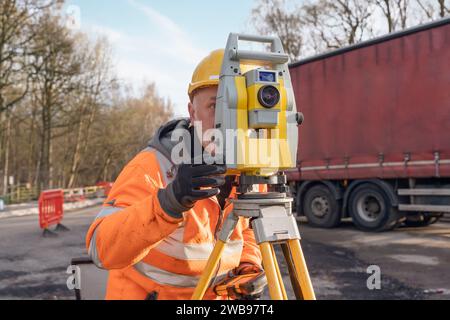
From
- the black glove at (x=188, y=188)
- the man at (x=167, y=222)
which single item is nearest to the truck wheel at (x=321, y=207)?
the man at (x=167, y=222)

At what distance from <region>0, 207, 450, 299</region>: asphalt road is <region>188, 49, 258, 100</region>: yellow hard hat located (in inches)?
67.3

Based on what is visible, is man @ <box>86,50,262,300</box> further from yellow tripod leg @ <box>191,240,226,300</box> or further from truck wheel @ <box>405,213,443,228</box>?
truck wheel @ <box>405,213,443,228</box>

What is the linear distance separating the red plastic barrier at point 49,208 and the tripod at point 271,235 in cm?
913

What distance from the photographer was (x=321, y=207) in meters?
10.3

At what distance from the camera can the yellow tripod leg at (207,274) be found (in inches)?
59.2

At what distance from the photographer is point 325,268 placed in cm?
599

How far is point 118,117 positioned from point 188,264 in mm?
33283

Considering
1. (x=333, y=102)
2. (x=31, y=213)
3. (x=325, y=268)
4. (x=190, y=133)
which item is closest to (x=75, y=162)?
(x=31, y=213)

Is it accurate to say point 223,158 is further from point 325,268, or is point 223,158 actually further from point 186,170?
point 325,268

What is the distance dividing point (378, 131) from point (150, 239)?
824 cm

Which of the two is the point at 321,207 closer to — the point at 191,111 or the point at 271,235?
the point at 191,111

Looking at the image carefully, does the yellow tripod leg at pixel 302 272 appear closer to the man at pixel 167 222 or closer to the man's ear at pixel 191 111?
the man at pixel 167 222

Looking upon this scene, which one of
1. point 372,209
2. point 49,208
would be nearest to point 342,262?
point 372,209
